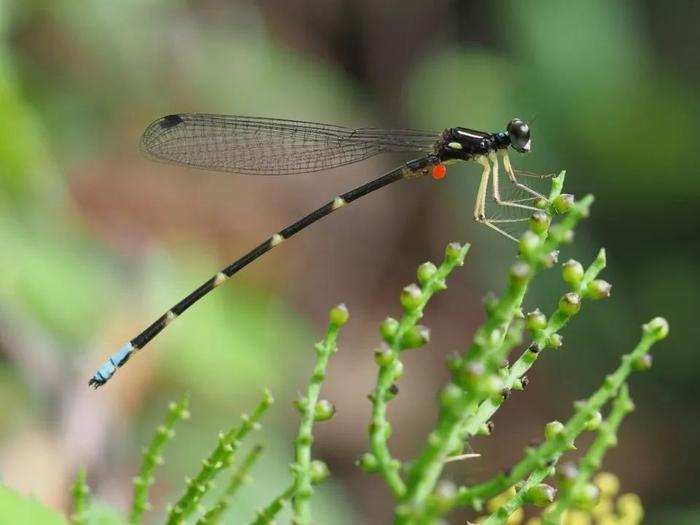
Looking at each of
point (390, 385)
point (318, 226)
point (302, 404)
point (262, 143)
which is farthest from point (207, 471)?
point (318, 226)

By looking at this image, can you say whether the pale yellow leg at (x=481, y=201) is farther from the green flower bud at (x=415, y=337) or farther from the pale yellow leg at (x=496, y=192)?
the green flower bud at (x=415, y=337)

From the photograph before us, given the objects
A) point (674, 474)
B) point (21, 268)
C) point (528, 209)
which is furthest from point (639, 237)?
point (21, 268)

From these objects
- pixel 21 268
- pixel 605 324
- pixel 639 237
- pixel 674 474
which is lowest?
pixel 21 268

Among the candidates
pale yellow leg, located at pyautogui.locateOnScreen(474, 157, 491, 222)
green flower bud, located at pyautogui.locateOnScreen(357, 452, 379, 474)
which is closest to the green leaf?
green flower bud, located at pyautogui.locateOnScreen(357, 452, 379, 474)

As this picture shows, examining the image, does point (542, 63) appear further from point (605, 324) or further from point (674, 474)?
point (674, 474)

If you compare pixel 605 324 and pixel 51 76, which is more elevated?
pixel 51 76

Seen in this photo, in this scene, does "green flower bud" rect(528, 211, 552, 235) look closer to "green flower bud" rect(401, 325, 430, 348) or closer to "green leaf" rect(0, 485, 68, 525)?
"green flower bud" rect(401, 325, 430, 348)

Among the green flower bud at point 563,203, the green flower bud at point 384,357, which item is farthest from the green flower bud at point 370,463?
the green flower bud at point 563,203
